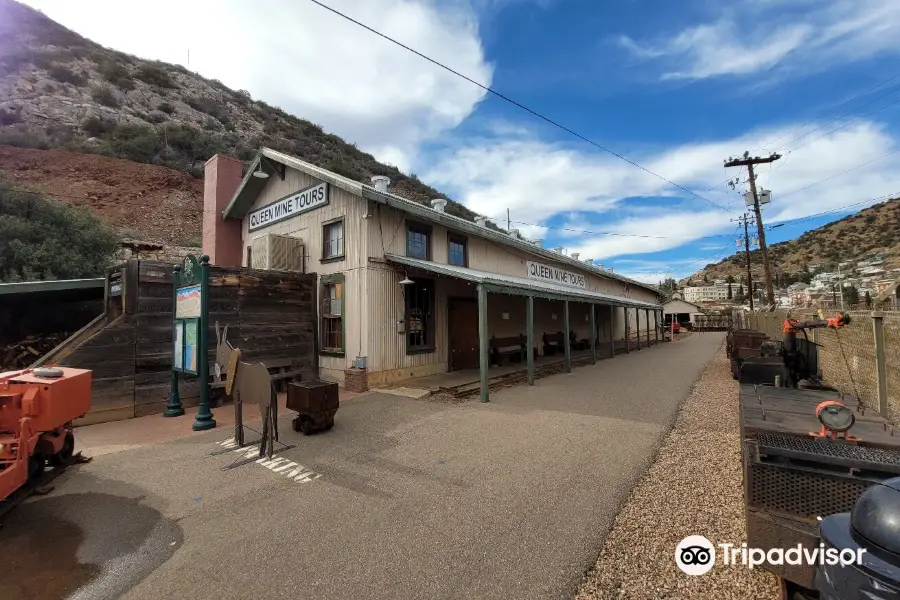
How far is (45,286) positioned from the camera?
770 cm

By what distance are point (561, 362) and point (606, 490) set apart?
10.5m

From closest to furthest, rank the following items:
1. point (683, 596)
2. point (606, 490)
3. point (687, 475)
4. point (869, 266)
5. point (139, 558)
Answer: point (683, 596)
point (139, 558)
point (606, 490)
point (687, 475)
point (869, 266)

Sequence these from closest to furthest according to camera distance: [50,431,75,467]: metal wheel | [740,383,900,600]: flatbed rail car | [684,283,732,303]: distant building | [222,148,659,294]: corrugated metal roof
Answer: [740,383,900,600]: flatbed rail car, [50,431,75,467]: metal wheel, [222,148,659,294]: corrugated metal roof, [684,283,732,303]: distant building

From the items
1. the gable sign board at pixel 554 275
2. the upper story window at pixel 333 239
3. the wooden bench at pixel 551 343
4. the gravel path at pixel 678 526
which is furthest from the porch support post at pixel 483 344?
the wooden bench at pixel 551 343

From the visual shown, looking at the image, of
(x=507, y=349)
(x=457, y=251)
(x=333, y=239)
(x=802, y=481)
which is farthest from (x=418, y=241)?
(x=802, y=481)

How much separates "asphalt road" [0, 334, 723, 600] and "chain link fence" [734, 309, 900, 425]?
2623 millimetres

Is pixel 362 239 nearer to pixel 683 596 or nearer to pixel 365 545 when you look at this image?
pixel 365 545

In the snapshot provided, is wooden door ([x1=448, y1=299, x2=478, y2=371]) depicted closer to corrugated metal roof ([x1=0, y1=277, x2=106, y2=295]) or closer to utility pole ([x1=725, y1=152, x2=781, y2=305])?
corrugated metal roof ([x1=0, y1=277, x2=106, y2=295])

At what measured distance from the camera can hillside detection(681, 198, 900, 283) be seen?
6714cm

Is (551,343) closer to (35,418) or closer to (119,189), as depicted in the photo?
(35,418)

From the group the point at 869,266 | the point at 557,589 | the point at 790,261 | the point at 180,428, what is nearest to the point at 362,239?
the point at 180,428

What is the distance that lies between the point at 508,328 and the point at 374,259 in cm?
647

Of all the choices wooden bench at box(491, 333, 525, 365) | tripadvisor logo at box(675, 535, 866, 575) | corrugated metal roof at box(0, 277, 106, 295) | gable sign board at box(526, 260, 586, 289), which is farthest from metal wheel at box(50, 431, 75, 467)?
gable sign board at box(526, 260, 586, 289)

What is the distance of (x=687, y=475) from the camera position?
4.15 metres
